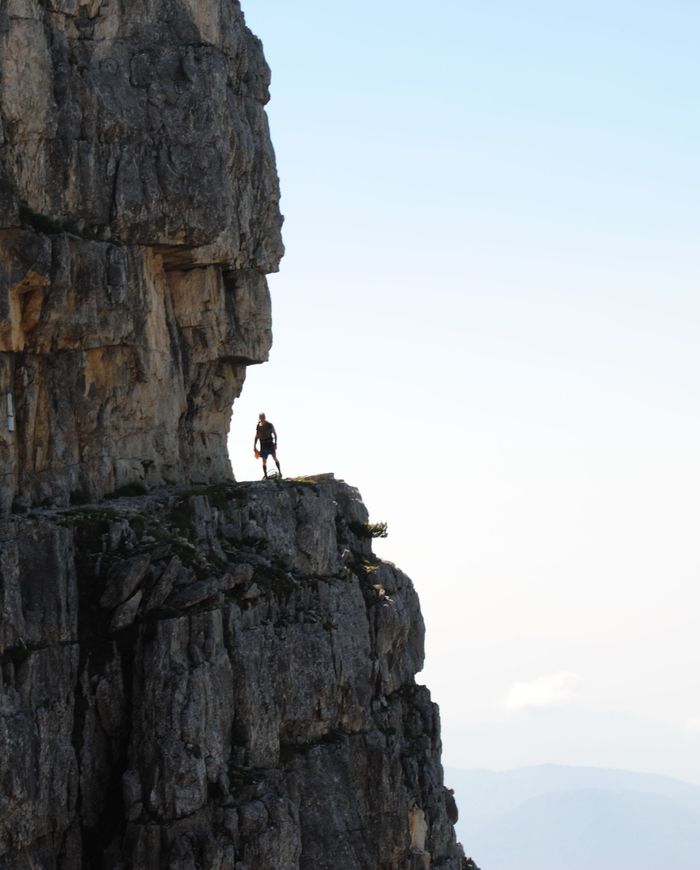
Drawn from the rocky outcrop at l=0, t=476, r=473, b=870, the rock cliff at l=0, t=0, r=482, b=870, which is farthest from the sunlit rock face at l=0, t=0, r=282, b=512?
the rocky outcrop at l=0, t=476, r=473, b=870

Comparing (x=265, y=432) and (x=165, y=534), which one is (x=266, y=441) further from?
(x=165, y=534)

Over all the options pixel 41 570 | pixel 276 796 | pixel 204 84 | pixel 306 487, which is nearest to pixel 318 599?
pixel 306 487

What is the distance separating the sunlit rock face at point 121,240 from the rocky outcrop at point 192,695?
4.15 m

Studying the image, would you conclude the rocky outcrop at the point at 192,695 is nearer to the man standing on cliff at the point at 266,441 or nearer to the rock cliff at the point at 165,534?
the rock cliff at the point at 165,534

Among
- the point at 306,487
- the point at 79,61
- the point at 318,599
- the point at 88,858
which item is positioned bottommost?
the point at 88,858

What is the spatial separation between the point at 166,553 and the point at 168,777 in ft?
26.8

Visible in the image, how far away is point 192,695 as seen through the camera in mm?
57469

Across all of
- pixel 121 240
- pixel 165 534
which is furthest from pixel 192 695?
pixel 121 240

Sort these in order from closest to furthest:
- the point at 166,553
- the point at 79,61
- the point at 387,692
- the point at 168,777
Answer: the point at 168,777 < the point at 166,553 < the point at 79,61 < the point at 387,692

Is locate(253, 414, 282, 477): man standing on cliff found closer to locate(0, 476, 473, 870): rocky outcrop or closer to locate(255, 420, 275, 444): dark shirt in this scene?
locate(255, 420, 275, 444): dark shirt

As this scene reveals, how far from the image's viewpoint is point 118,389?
6788 centimetres

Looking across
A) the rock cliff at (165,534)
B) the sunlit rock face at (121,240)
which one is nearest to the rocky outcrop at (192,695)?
the rock cliff at (165,534)

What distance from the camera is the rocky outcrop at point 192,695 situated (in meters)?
55.2

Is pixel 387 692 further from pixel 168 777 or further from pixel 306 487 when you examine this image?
pixel 168 777
